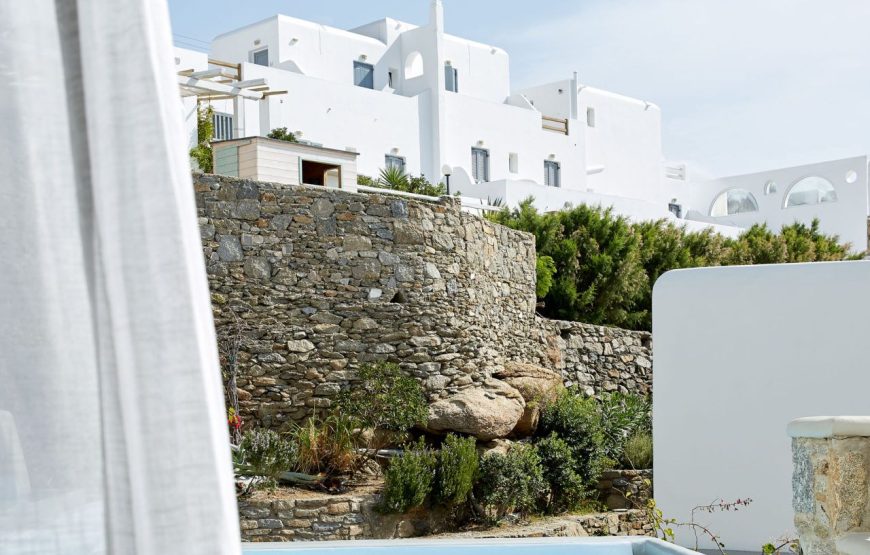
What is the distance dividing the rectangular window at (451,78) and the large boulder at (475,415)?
1706cm

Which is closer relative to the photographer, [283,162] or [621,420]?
[621,420]

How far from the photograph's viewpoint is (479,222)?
44.9 ft

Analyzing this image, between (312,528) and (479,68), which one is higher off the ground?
(479,68)

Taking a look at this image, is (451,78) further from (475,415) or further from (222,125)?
(475,415)

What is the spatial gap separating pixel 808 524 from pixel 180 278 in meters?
4.15

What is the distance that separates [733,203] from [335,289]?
78.8ft

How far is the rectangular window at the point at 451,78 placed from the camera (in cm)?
2780

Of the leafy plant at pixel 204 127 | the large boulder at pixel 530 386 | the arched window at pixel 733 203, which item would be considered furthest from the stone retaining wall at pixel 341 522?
the arched window at pixel 733 203

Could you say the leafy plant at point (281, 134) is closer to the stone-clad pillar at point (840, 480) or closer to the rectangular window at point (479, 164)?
the rectangular window at point (479, 164)

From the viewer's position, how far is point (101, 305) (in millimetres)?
874

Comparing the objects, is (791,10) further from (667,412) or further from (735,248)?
(667,412)

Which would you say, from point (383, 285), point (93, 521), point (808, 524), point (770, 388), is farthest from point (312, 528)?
point (93, 521)

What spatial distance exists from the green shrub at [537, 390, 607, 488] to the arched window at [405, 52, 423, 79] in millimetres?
16171

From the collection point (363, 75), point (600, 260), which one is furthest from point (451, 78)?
point (600, 260)
